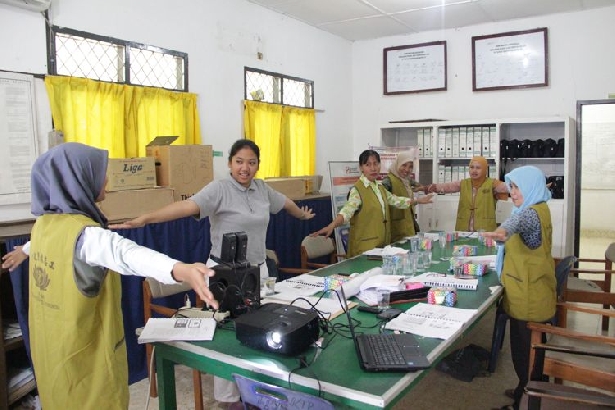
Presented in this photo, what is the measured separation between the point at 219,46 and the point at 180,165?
4.54 ft

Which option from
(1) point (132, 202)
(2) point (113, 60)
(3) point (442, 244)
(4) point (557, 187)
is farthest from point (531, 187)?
(2) point (113, 60)

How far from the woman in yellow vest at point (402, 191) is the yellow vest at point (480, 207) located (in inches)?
14.1

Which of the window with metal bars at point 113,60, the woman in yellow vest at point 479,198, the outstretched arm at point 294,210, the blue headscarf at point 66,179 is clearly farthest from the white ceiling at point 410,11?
the blue headscarf at point 66,179

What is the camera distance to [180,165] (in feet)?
11.3

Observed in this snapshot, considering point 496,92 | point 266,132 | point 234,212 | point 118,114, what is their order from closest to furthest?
point 234,212 → point 118,114 → point 266,132 → point 496,92

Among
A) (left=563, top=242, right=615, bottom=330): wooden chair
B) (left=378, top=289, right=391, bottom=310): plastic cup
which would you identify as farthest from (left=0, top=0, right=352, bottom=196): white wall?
(left=563, top=242, right=615, bottom=330): wooden chair

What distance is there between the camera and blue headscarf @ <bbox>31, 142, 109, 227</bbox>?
1559mm

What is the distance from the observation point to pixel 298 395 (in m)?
1.27

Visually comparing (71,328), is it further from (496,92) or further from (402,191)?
(496,92)

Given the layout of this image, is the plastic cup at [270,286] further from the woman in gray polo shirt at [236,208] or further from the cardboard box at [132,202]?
the cardboard box at [132,202]

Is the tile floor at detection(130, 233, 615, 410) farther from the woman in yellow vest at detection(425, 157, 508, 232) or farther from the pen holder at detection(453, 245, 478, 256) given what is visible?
the woman in yellow vest at detection(425, 157, 508, 232)

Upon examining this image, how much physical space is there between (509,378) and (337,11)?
3734 millimetres

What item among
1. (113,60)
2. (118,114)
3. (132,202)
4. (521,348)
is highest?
(113,60)

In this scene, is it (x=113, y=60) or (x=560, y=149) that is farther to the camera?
(x=560, y=149)
